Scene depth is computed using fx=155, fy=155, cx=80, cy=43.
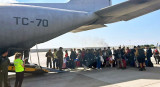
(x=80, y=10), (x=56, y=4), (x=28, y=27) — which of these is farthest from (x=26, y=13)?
(x=80, y=10)

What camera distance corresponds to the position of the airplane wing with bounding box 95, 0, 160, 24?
9.16m

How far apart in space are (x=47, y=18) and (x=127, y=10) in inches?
201

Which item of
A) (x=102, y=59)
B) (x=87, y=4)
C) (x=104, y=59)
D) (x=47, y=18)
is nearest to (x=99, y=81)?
(x=102, y=59)

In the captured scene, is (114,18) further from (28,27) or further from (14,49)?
(14,49)

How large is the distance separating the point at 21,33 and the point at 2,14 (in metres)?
1.44

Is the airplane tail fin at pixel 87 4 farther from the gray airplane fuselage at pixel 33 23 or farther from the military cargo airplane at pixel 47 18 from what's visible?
the gray airplane fuselage at pixel 33 23

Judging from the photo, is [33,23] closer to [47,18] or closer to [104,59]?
[47,18]

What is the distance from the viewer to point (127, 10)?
32.2 ft

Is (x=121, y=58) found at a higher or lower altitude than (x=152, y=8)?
lower

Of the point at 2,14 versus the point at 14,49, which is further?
the point at 14,49

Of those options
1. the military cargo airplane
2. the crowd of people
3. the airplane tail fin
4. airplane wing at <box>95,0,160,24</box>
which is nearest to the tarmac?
the crowd of people

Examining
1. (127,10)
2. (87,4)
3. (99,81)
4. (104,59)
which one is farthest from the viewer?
(104,59)

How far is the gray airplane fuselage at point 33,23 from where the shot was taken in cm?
877

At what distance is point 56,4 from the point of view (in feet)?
36.7
